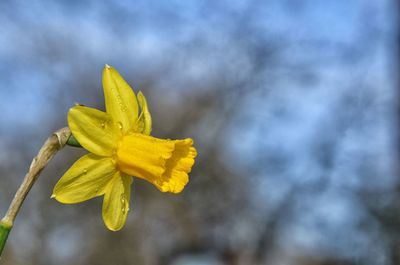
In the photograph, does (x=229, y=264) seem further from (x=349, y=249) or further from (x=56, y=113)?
(x=56, y=113)

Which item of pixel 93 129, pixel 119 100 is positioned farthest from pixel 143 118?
pixel 93 129

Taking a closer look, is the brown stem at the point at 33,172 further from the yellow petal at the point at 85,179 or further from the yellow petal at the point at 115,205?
the yellow petal at the point at 115,205

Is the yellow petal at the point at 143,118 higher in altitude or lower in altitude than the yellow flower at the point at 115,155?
higher

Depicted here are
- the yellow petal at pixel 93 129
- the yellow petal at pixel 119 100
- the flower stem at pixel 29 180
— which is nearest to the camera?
the flower stem at pixel 29 180

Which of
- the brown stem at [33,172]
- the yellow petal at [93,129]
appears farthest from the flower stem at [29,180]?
the yellow petal at [93,129]

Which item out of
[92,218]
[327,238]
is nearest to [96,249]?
[92,218]

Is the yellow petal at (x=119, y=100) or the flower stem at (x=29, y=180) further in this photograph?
the yellow petal at (x=119, y=100)

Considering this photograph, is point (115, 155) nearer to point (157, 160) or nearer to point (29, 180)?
point (157, 160)
